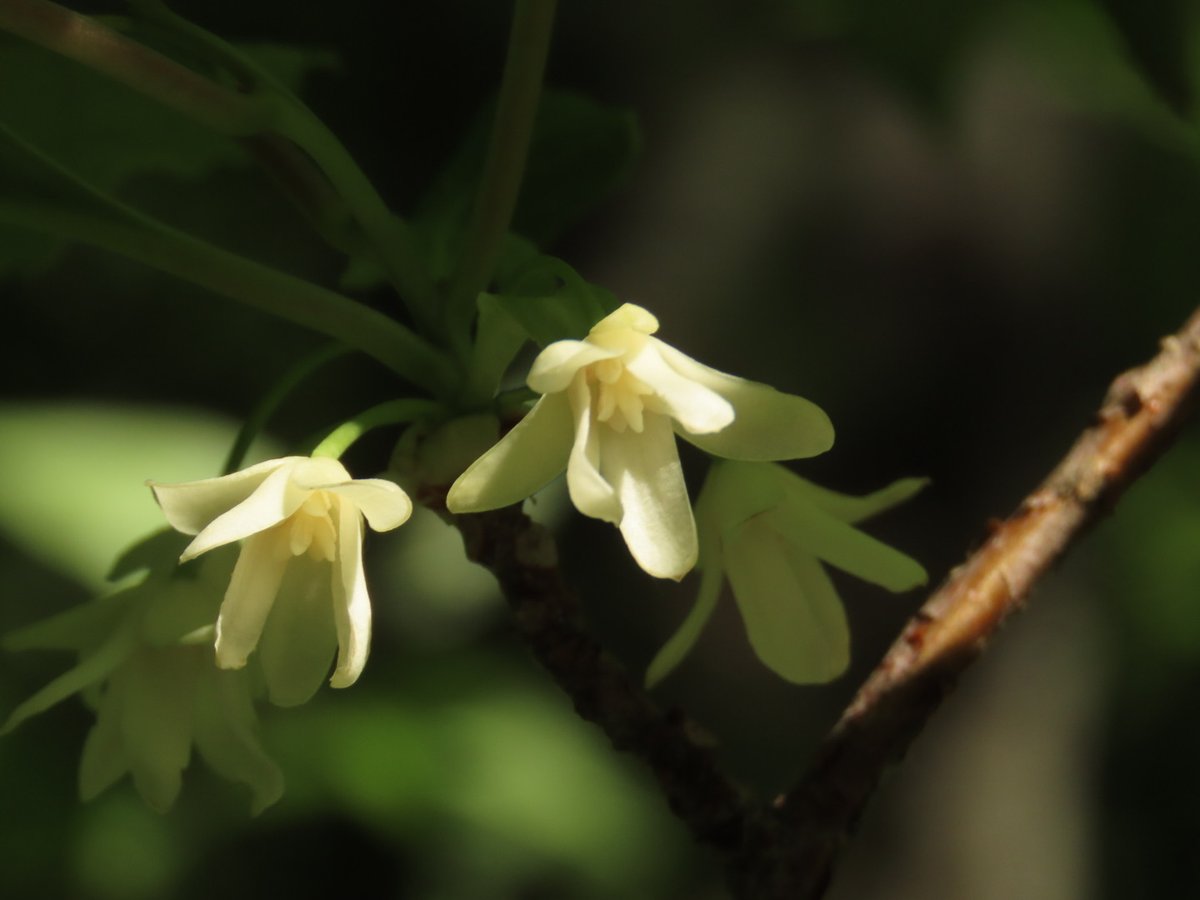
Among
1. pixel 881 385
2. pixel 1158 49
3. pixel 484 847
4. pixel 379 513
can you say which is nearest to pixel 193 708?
pixel 379 513

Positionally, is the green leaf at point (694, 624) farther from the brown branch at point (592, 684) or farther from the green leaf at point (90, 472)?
the green leaf at point (90, 472)

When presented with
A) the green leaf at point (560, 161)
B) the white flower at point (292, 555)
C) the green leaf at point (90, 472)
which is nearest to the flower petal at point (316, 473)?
the white flower at point (292, 555)

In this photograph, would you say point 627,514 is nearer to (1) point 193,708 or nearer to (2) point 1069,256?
(1) point 193,708

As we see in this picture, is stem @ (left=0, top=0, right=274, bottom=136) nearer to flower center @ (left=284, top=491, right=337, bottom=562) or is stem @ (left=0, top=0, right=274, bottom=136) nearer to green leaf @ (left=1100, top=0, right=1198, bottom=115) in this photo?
flower center @ (left=284, top=491, right=337, bottom=562)

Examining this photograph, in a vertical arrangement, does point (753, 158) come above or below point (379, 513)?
below

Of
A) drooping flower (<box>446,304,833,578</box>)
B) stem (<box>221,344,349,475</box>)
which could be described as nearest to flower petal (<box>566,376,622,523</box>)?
drooping flower (<box>446,304,833,578</box>)

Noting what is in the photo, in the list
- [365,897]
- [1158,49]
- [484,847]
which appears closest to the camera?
[1158,49]

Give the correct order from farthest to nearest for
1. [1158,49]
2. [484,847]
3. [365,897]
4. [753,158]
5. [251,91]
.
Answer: [753,158] < [365,897] < [484,847] < [251,91] < [1158,49]
